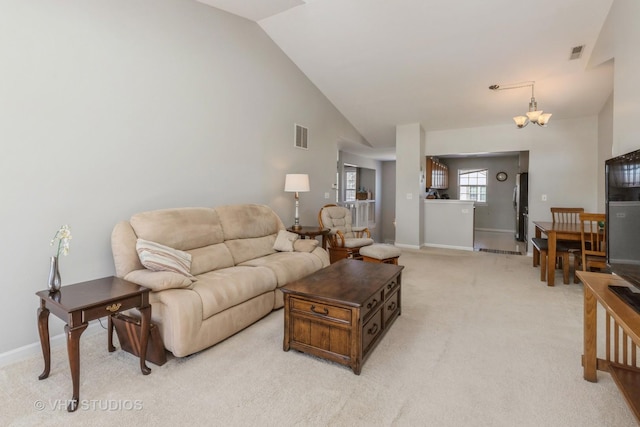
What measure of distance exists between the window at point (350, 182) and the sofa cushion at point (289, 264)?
229 inches

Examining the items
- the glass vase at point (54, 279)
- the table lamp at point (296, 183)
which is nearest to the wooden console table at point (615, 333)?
the glass vase at point (54, 279)

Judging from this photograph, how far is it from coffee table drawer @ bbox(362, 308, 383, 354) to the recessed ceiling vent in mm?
4086

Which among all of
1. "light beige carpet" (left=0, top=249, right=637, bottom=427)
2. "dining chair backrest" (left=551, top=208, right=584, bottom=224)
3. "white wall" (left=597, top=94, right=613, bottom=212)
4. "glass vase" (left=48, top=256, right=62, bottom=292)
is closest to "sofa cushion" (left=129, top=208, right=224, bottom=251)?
"glass vase" (left=48, top=256, right=62, bottom=292)

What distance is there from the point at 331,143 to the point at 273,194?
1.98 metres

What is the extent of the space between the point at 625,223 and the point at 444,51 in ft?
10.7

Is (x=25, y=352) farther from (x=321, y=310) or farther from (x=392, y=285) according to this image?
(x=392, y=285)

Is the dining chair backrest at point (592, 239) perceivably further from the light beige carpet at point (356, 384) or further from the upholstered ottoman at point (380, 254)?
the upholstered ottoman at point (380, 254)

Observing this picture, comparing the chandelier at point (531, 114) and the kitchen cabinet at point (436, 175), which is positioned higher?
the chandelier at point (531, 114)

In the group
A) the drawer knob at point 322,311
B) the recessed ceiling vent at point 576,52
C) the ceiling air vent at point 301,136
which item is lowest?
the drawer knob at point 322,311

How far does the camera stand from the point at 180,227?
288cm

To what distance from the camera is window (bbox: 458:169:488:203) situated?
9.73 metres

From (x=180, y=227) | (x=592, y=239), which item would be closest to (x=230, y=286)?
(x=180, y=227)

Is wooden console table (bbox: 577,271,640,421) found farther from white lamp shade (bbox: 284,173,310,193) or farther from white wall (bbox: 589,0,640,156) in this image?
white lamp shade (bbox: 284,173,310,193)

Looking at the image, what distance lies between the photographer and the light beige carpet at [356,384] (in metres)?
1.65
